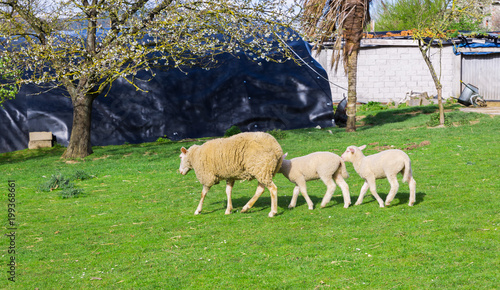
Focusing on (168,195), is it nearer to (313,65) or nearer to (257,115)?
(257,115)

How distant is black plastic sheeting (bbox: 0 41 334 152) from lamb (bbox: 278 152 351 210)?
11.8m

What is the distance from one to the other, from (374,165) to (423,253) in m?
2.52

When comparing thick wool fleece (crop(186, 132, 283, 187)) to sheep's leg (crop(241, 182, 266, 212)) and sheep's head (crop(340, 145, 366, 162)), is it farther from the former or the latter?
sheep's head (crop(340, 145, 366, 162))

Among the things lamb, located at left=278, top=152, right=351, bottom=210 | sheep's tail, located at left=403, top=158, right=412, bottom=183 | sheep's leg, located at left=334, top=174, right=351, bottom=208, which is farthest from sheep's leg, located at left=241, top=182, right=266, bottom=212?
sheep's tail, located at left=403, top=158, right=412, bottom=183

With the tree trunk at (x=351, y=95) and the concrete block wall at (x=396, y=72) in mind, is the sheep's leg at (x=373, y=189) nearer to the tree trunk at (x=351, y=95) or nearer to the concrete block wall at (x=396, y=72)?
the tree trunk at (x=351, y=95)

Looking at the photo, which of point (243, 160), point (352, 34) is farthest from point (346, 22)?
point (243, 160)

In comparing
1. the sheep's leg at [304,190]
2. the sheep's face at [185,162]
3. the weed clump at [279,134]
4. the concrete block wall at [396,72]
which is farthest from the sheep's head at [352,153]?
the concrete block wall at [396,72]

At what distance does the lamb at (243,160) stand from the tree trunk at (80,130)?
372 inches

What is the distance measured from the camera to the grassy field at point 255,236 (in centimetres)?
597

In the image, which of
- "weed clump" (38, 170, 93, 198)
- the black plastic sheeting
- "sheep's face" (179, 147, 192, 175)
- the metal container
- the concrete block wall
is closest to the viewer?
"sheep's face" (179, 147, 192, 175)

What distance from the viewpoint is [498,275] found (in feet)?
18.0

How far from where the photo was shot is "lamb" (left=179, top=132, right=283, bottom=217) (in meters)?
8.75

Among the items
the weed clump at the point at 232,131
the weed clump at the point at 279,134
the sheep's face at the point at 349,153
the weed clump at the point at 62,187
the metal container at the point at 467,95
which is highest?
the sheep's face at the point at 349,153

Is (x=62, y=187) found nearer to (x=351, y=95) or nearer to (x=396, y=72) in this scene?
(x=351, y=95)
